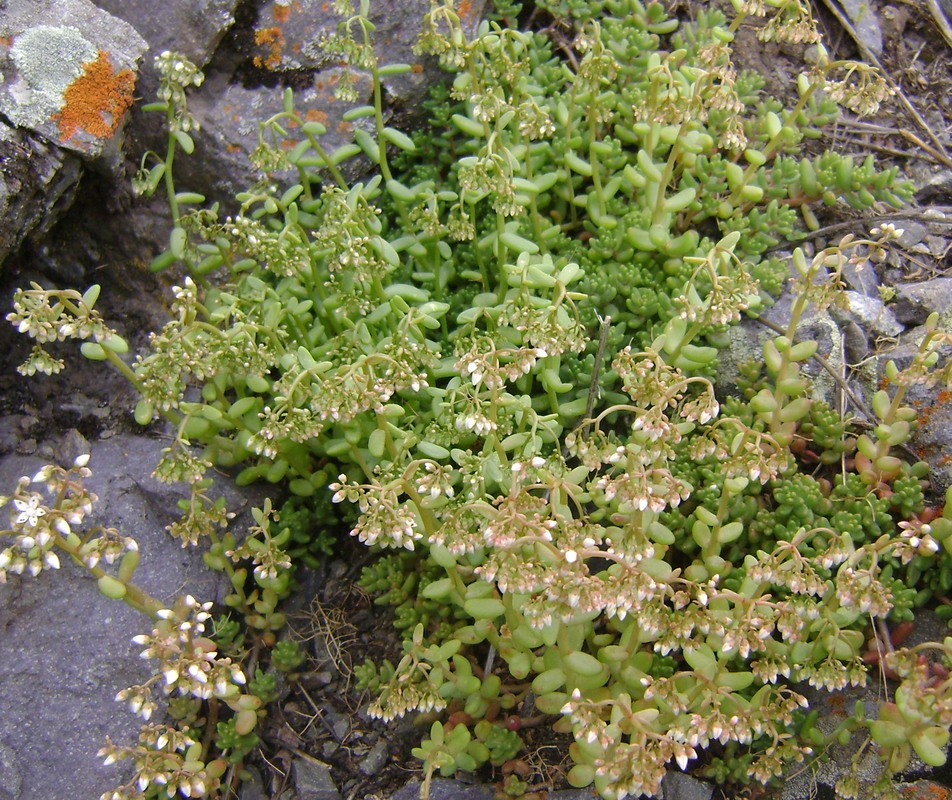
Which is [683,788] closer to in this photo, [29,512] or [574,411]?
[574,411]

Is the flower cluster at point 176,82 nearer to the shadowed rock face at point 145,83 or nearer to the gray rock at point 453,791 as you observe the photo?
the shadowed rock face at point 145,83

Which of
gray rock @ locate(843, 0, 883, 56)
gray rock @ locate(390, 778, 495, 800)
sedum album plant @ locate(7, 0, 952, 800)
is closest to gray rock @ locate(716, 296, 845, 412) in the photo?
sedum album plant @ locate(7, 0, 952, 800)

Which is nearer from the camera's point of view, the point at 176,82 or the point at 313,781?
the point at 313,781

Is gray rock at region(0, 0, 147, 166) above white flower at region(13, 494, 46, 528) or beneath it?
above

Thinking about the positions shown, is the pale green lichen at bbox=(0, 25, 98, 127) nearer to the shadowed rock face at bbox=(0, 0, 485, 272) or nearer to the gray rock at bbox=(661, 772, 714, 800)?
the shadowed rock face at bbox=(0, 0, 485, 272)

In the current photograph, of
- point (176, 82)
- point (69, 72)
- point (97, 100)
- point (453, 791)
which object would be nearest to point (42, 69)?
point (69, 72)

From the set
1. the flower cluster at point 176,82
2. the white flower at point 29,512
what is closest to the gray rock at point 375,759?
the white flower at point 29,512

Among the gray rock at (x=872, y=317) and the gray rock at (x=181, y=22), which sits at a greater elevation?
the gray rock at (x=872, y=317)

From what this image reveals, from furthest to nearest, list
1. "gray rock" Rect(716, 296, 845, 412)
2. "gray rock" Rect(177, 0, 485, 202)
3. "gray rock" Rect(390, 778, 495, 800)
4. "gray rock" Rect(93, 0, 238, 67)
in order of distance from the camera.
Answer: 1. "gray rock" Rect(177, 0, 485, 202)
2. "gray rock" Rect(93, 0, 238, 67)
3. "gray rock" Rect(716, 296, 845, 412)
4. "gray rock" Rect(390, 778, 495, 800)
